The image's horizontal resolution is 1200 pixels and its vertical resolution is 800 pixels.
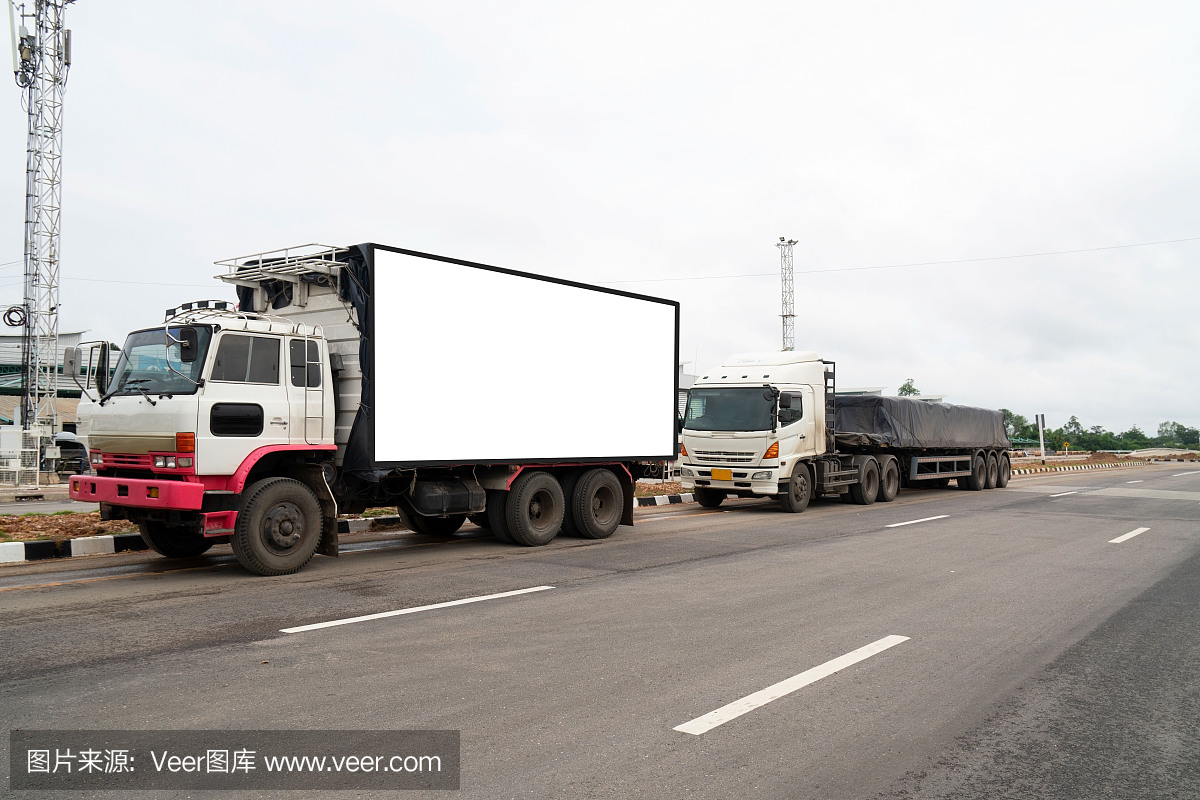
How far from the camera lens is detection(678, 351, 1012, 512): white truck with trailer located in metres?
17.3

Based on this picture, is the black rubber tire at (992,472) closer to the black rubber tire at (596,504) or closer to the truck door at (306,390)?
the black rubber tire at (596,504)

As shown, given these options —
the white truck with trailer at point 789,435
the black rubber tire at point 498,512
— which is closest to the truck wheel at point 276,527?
the black rubber tire at point 498,512

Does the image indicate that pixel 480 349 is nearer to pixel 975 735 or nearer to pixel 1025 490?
pixel 975 735

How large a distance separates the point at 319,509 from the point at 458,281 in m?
3.15

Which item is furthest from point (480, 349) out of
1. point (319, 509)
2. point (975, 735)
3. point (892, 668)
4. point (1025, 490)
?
point (1025, 490)

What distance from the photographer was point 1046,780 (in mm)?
3883

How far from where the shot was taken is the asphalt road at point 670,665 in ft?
13.2

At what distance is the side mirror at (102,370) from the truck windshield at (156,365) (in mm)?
135

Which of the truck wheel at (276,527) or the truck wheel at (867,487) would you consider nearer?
the truck wheel at (276,527)

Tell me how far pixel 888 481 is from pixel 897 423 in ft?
4.87

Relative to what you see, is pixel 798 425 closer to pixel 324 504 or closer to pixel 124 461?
pixel 324 504

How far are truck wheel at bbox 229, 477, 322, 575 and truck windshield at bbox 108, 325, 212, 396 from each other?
1.29 meters

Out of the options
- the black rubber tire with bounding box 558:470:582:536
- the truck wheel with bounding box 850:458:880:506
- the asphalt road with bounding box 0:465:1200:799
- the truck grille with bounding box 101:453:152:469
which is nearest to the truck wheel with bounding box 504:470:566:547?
the black rubber tire with bounding box 558:470:582:536

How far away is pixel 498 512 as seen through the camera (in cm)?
1156
